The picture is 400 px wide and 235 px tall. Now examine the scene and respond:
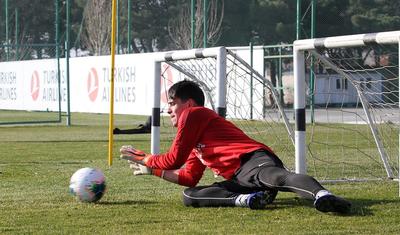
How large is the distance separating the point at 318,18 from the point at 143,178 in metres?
27.8

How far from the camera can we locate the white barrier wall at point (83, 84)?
35.8 metres

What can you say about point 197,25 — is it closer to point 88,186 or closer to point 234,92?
point 234,92

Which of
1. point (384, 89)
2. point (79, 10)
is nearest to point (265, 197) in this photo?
point (384, 89)

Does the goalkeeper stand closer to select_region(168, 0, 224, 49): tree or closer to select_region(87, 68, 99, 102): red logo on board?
select_region(168, 0, 224, 49): tree

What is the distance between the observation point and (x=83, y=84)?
133 feet

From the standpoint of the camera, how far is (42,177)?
12383mm

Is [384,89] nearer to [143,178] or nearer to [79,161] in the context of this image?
[143,178]

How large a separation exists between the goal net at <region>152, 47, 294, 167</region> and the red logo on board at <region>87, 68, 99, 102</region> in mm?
17413

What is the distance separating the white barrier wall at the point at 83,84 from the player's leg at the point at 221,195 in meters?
25.4

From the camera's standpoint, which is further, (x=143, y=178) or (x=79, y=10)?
(x=79, y=10)

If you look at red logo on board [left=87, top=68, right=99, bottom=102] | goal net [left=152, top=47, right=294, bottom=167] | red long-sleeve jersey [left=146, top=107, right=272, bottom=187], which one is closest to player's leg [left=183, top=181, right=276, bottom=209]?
red long-sleeve jersey [left=146, top=107, right=272, bottom=187]

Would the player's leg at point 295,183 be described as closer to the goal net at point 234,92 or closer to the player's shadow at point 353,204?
the player's shadow at point 353,204

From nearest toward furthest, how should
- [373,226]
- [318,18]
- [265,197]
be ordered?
1. [373,226]
2. [265,197]
3. [318,18]

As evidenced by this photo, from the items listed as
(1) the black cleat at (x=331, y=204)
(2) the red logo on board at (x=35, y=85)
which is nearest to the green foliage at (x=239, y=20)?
(2) the red logo on board at (x=35, y=85)
